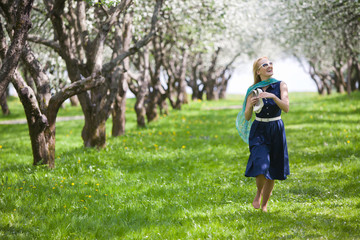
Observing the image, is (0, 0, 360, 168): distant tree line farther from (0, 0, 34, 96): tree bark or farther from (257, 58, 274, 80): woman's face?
(257, 58, 274, 80): woman's face

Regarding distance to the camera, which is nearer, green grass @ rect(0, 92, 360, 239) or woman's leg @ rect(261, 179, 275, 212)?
green grass @ rect(0, 92, 360, 239)

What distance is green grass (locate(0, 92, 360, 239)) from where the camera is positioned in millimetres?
5332

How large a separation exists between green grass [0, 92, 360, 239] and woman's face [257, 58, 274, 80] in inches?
87.9

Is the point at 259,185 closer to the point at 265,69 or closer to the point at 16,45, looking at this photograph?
the point at 265,69

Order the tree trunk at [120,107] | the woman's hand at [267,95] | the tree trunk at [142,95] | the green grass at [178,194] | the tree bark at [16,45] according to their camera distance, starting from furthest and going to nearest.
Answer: the tree trunk at [142,95], the tree trunk at [120,107], the tree bark at [16,45], the woman's hand at [267,95], the green grass at [178,194]

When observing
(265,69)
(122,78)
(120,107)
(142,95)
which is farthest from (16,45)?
(142,95)

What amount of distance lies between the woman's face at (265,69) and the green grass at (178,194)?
2233 millimetres

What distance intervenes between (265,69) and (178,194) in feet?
9.89

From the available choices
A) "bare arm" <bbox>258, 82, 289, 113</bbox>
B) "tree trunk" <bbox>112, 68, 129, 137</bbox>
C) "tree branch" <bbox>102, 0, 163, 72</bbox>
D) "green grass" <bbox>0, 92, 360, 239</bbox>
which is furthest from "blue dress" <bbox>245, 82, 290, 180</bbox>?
"tree trunk" <bbox>112, 68, 129, 137</bbox>

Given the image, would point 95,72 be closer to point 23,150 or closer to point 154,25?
point 154,25

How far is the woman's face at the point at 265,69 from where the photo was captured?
19.5ft

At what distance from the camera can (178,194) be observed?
7309mm

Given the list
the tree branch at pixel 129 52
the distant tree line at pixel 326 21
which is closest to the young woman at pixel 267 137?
the tree branch at pixel 129 52

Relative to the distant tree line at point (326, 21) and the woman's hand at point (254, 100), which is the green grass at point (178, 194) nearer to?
the woman's hand at point (254, 100)
